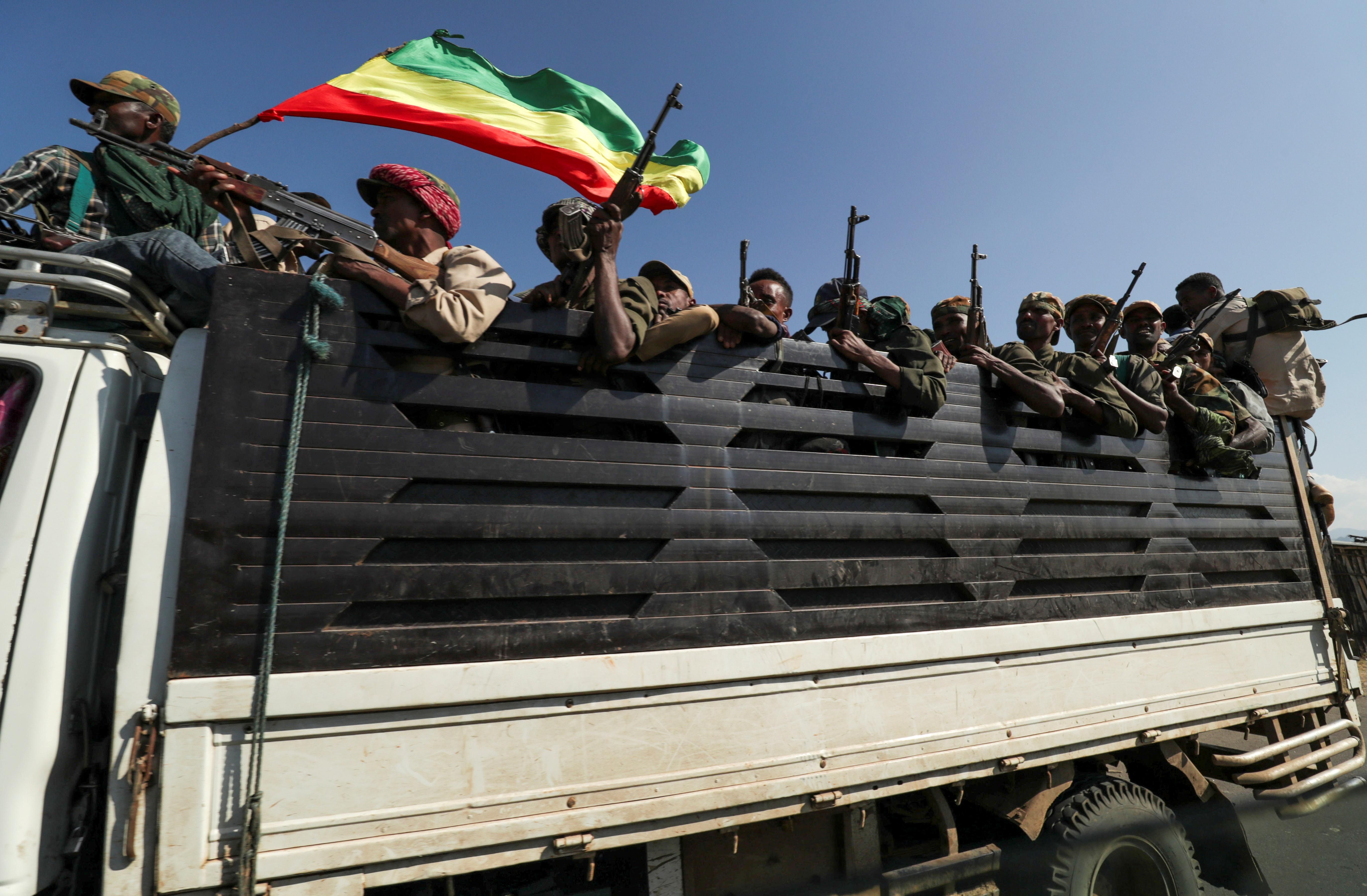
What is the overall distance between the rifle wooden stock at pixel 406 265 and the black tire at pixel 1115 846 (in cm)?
287

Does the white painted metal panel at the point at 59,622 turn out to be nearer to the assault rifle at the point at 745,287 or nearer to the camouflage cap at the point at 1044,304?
the assault rifle at the point at 745,287

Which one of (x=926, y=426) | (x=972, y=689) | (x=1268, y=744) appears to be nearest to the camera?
(x=972, y=689)

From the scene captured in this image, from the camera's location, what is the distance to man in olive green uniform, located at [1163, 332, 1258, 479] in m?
3.09

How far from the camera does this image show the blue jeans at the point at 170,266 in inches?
73.2

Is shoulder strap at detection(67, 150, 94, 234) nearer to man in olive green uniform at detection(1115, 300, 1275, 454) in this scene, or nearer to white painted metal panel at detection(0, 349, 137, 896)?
white painted metal panel at detection(0, 349, 137, 896)

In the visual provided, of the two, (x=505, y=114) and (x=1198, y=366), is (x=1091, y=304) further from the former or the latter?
(x=505, y=114)

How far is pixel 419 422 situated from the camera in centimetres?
191

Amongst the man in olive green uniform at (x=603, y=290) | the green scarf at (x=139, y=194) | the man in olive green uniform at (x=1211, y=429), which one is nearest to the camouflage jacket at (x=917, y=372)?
the man in olive green uniform at (x=603, y=290)

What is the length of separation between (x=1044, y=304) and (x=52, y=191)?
467 cm

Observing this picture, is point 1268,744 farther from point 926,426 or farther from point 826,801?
point 826,801

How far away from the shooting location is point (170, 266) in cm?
188

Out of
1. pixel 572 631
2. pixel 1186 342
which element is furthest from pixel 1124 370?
pixel 572 631

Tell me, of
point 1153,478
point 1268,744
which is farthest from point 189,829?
point 1268,744

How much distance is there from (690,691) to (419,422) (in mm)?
1067
